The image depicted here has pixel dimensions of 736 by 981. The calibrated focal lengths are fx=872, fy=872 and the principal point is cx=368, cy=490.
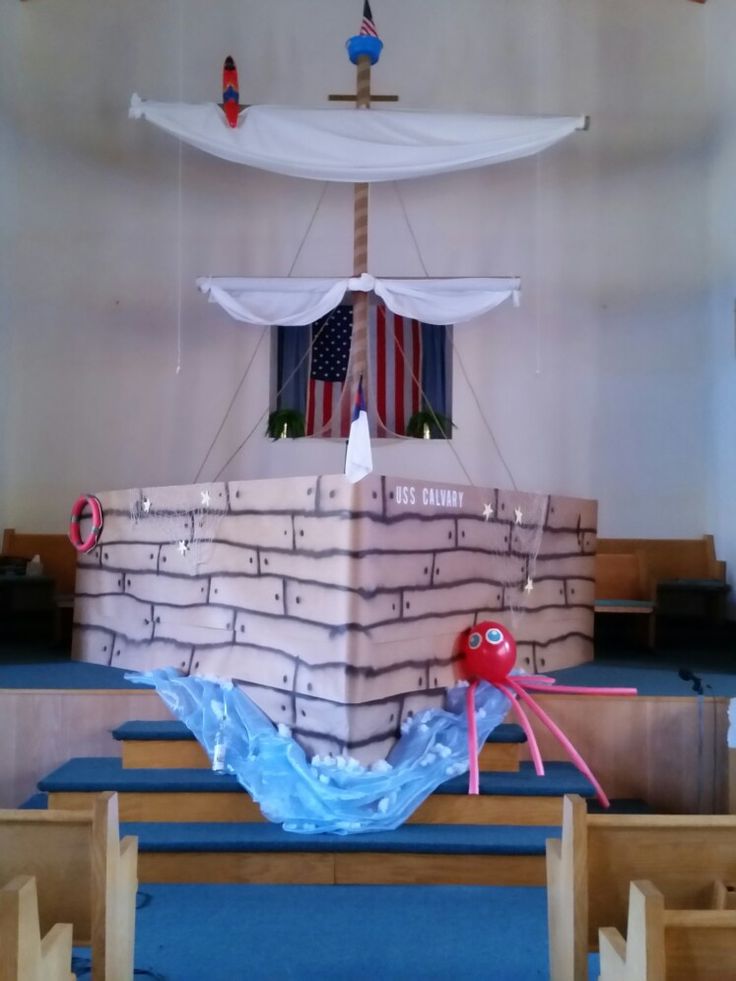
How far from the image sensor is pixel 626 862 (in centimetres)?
A: 175

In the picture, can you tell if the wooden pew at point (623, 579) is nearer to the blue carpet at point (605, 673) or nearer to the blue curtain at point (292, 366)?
the blue carpet at point (605, 673)

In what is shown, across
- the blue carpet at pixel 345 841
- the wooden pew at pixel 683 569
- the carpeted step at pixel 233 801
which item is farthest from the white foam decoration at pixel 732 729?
the wooden pew at pixel 683 569

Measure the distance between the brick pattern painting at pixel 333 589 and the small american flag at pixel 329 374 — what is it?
207 cm

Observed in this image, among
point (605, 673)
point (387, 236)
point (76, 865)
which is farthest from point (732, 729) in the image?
point (387, 236)

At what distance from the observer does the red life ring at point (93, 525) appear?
4.53 meters

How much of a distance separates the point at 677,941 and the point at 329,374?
530 centimetres

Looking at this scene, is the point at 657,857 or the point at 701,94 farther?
the point at 701,94

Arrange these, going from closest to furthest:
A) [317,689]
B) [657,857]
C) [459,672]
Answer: [657,857]
[317,689]
[459,672]

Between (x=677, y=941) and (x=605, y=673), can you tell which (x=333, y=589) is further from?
(x=677, y=941)

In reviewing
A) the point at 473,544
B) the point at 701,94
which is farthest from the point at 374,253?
the point at 473,544

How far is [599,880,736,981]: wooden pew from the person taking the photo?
50.5 inches

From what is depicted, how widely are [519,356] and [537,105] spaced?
1853 mm

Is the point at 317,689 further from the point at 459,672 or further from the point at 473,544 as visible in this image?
the point at 473,544

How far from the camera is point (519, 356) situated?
21.1 feet
